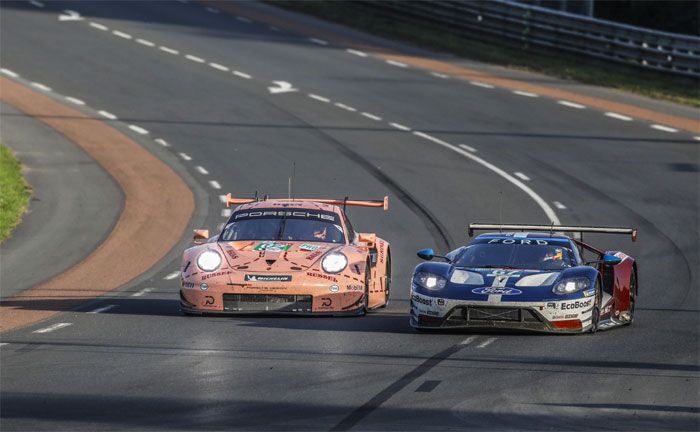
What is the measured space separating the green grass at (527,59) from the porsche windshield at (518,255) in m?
22.4

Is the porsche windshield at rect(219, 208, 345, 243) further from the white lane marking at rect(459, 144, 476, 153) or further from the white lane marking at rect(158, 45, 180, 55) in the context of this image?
the white lane marking at rect(158, 45, 180, 55)

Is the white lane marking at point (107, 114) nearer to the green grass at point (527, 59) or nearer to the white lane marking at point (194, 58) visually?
the white lane marking at point (194, 58)

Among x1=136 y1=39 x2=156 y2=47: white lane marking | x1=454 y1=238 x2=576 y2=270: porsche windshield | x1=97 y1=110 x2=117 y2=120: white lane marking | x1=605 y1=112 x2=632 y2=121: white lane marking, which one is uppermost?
x1=136 y1=39 x2=156 y2=47: white lane marking

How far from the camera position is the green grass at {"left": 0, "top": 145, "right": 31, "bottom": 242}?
81.4ft

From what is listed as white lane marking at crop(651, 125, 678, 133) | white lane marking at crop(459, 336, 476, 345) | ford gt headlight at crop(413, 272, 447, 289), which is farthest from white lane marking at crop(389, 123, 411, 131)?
white lane marking at crop(459, 336, 476, 345)

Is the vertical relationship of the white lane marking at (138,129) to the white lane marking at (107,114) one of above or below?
below

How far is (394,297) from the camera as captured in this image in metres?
18.8

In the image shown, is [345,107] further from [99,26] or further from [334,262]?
[334,262]

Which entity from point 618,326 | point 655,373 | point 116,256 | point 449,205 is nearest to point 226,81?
point 449,205

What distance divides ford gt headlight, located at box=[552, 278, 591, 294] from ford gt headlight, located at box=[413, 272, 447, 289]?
1193 millimetres

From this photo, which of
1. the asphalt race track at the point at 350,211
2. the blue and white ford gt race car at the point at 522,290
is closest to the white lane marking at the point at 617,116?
the asphalt race track at the point at 350,211

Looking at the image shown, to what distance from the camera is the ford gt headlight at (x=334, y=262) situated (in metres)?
16.4

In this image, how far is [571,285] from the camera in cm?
1528

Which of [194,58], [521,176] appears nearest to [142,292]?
[521,176]
